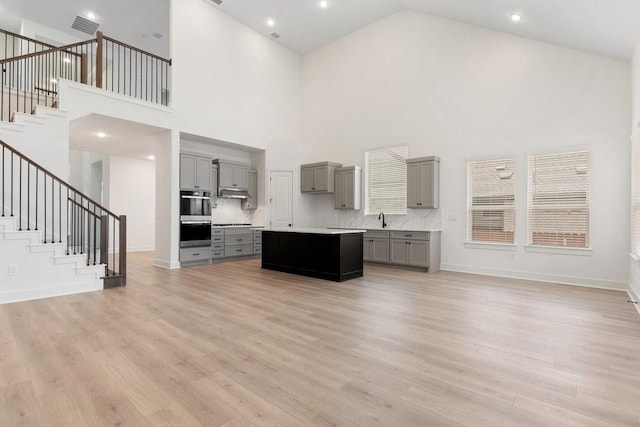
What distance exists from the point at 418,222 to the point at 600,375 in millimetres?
5096

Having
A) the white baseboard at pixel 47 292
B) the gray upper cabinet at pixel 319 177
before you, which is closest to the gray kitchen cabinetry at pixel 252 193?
the gray upper cabinet at pixel 319 177

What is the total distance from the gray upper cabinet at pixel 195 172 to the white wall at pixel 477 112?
2.95 metres

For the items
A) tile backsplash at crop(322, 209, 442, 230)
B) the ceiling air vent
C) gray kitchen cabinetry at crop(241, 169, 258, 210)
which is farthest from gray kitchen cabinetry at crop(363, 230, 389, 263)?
the ceiling air vent

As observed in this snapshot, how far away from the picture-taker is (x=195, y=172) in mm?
7543

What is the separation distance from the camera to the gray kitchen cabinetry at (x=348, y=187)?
820 centimetres

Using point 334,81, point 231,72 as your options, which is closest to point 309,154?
point 334,81

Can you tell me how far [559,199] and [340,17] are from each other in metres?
6.24

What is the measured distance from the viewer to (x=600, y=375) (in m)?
2.33

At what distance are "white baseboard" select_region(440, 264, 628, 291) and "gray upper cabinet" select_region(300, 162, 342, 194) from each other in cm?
342

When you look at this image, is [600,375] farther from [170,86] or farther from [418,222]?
[170,86]

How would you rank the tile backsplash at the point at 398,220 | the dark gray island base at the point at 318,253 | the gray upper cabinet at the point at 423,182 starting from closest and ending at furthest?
the dark gray island base at the point at 318,253 < the gray upper cabinet at the point at 423,182 < the tile backsplash at the point at 398,220

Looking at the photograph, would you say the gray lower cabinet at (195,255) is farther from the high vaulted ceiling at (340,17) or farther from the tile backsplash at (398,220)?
the high vaulted ceiling at (340,17)

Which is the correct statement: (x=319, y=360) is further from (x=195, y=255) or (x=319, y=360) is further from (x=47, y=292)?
(x=195, y=255)

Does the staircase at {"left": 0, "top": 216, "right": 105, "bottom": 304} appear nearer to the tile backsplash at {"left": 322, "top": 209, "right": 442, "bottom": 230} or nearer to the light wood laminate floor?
the light wood laminate floor
